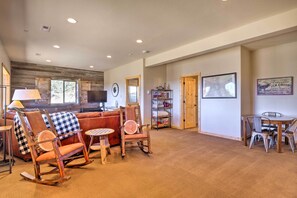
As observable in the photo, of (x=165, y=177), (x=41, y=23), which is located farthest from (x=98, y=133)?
(x=41, y=23)

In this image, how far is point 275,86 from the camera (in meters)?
4.52

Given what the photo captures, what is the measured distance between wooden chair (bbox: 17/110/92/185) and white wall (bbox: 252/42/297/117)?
4.76m

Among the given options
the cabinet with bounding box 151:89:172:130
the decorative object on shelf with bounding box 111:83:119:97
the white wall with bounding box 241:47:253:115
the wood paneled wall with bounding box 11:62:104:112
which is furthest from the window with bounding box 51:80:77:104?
the white wall with bounding box 241:47:253:115

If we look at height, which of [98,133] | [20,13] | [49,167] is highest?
[20,13]

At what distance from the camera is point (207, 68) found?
5.30 m

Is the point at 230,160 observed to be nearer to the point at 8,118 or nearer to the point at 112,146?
the point at 112,146

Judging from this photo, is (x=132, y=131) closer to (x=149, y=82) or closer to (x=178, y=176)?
(x=178, y=176)

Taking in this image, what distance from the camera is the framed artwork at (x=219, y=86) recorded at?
4.68 metres

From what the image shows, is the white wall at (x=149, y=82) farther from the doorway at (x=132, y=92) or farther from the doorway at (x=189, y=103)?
the doorway at (x=132, y=92)

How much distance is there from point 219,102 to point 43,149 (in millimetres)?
4471

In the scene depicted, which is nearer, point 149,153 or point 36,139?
point 36,139

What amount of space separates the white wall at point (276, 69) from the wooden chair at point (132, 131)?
137 inches

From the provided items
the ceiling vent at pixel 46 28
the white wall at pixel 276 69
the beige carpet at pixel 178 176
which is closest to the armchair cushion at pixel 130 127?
the beige carpet at pixel 178 176

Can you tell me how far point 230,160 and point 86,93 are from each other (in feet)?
23.0
